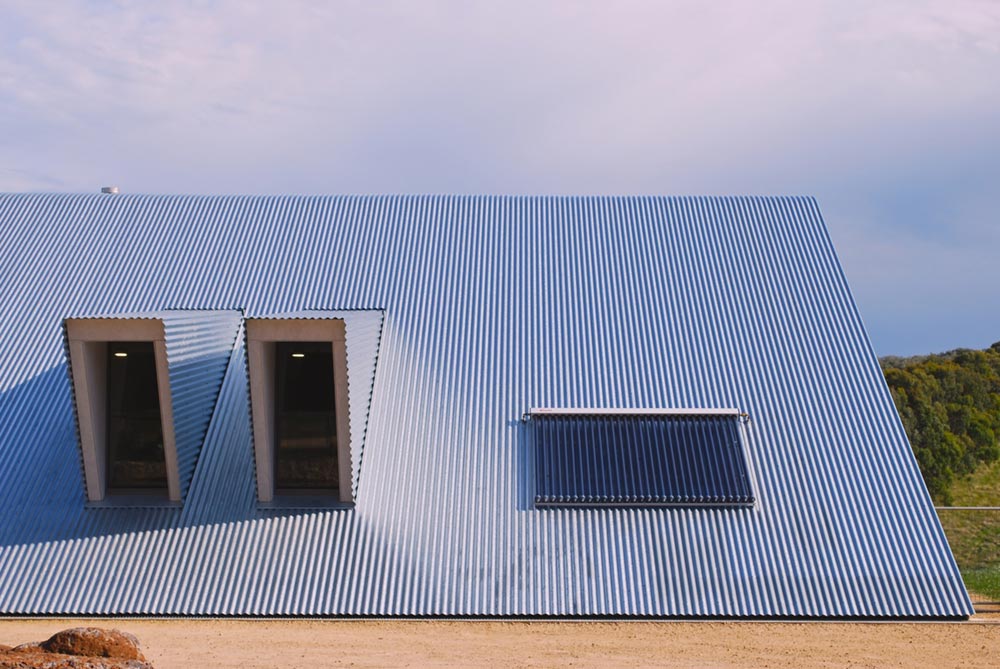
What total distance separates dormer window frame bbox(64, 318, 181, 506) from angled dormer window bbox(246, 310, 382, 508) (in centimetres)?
139

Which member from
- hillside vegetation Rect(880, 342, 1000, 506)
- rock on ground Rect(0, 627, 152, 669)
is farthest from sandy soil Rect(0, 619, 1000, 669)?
hillside vegetation Rect(880, 342, 1000, 506)

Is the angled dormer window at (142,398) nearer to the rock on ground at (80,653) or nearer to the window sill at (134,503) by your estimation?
the window sill at (134,503)

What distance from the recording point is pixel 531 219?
22.0 meters

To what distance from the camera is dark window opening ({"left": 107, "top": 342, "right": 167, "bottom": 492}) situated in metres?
15.9

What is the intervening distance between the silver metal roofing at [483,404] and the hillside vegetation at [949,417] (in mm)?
14766

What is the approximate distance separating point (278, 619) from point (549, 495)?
15.3 feet

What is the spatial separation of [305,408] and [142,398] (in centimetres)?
267

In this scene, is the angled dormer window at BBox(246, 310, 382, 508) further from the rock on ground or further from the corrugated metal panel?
the rock on ground

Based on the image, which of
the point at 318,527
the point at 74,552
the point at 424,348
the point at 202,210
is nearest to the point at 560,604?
the point at 318,527

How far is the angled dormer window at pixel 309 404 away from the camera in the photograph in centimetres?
1496

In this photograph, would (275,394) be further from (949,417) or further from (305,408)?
(949,417)

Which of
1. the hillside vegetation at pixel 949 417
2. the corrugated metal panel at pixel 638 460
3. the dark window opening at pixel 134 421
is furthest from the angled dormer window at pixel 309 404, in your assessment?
the hillside vegetation at pixel 949 417

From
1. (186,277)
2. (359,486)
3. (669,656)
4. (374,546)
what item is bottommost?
(669,656)

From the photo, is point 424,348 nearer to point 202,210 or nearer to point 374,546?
point 374,546
